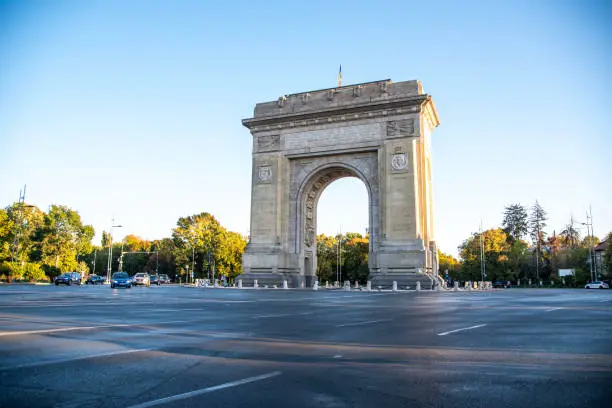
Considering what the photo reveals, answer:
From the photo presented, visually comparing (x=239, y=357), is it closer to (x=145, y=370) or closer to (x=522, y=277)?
(x=145, y=370)

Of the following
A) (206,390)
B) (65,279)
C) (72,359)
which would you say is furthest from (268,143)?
(206,390)

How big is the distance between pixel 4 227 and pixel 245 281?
38696mm

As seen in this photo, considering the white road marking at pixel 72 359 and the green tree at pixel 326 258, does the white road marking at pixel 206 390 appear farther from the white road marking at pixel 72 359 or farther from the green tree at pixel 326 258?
the green tree at pixel 326 258

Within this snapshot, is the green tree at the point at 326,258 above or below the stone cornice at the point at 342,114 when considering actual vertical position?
below

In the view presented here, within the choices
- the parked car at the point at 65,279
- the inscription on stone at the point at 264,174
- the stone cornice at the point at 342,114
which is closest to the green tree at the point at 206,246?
the parked car at the point at 65,279

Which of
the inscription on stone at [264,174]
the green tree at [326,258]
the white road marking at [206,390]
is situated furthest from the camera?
the green tree at [326,258]

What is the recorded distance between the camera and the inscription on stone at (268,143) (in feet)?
151

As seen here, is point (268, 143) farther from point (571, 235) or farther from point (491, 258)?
point (571, 235)

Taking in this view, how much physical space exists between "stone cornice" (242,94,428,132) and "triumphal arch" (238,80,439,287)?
9 cm

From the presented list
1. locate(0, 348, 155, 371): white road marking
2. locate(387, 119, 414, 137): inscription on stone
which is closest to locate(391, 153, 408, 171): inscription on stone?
locate(387, 119, 414, 137): inscription on stone

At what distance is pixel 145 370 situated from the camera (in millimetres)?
4875

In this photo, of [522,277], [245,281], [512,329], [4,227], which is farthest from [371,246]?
[522,277]

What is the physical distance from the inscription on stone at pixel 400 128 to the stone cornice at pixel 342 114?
0.78 m

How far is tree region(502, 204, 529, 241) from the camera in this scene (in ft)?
335
